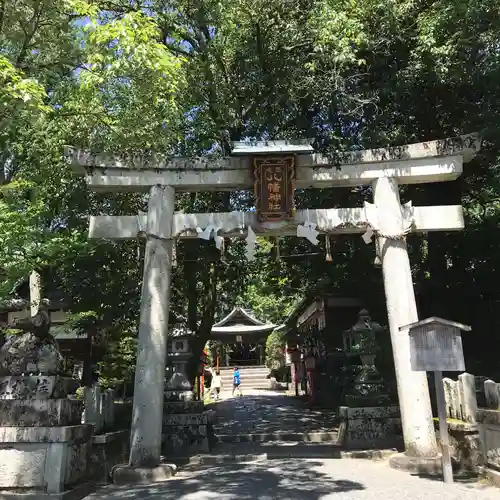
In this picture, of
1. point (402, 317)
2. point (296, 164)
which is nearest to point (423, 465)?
point (402, 317)

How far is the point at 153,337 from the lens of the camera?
873 centimetres

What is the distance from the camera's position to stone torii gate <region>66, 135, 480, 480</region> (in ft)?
29.4

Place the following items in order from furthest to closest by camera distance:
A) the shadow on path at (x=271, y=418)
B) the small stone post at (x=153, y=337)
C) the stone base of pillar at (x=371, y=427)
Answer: the shadow on path at (x=271, y=418)
the stone base of pillar at (x=371, y=427)
the small stone post at (x=153, y=337)

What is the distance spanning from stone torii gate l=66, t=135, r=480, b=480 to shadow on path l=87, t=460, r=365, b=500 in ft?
6.53

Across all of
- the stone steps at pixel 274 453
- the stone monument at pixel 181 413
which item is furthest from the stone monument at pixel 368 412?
the stone monument at pixel 181 413

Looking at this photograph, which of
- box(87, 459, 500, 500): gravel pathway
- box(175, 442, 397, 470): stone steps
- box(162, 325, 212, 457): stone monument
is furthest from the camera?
box(162, 325, 212, 457): stone monument

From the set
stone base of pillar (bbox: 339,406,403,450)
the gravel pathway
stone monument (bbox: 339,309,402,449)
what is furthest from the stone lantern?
the gravel pathway

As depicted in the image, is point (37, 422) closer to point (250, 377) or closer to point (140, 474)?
point (140, 474)

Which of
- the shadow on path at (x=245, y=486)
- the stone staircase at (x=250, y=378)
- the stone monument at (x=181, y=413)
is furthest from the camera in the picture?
the stone staircase at (x=250, y=378)

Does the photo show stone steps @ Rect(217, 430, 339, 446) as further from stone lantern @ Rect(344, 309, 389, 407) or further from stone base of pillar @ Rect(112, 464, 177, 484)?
stone base of pillar @ Rect(112, 464, 177, 484)

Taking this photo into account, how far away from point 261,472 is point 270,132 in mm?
7550

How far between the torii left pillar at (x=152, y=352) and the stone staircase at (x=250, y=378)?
75.8ft

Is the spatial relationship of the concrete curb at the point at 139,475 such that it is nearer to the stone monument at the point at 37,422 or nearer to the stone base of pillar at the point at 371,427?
the stone monument at the point at 37,422

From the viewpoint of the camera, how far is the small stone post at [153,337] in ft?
27.0
